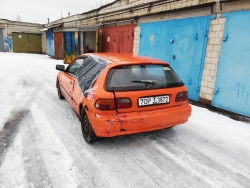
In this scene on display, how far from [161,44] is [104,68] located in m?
4.78

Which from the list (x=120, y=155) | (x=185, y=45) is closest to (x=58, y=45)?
(x=185, y=45)

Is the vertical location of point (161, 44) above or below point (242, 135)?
above

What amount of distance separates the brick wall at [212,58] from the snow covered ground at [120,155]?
1.41 metres

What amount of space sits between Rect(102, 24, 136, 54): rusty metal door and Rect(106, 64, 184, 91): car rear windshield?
20.7 ft

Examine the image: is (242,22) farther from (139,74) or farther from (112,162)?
(112,162)

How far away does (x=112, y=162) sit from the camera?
2615 millimetres

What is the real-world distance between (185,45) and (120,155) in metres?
4.70

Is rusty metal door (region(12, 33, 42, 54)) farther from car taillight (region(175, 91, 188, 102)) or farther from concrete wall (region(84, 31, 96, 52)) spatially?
car taillight (region(175, 91, 188, 102))

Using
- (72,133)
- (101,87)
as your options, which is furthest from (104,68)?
(72,133)

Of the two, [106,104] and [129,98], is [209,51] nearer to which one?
[129,98]

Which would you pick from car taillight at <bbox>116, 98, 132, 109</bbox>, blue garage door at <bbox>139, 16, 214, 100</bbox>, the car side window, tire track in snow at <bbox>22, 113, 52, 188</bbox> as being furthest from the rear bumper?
blue garage door at <bbox>139, 16, 214, 100</bbox>

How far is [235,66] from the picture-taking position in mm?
4754

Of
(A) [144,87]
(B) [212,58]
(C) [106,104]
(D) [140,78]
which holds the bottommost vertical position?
(C) [106,104]

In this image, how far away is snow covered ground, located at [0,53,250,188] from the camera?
2270 mm
